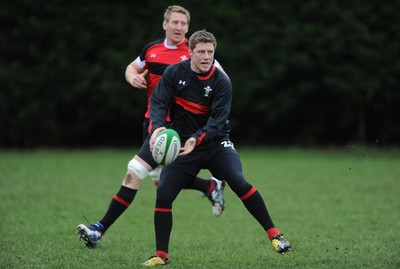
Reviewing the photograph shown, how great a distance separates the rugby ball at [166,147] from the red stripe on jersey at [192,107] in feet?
1.75

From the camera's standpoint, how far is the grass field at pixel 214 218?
6.06 m

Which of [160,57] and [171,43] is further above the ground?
[171,43]

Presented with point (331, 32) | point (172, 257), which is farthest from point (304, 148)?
point (172, 257)

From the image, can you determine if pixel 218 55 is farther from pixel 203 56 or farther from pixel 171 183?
pixel 171 183

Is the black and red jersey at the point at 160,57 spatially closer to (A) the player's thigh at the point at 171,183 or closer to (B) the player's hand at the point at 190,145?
(A) the player's thigh at the point at 171,183

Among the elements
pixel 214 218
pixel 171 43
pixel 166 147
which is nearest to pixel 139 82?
pixel 171 43

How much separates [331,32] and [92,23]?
6.61 metres

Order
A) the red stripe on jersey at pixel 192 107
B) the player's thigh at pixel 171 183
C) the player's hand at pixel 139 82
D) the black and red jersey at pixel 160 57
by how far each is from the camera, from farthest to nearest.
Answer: the black and red jersey at pixel 160 57, the player's hand at pixel 139 82, the red stripe on jersey at pixel 192 107, the player's thigh at pixel 171 183

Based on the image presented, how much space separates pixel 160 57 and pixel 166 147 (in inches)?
74.0

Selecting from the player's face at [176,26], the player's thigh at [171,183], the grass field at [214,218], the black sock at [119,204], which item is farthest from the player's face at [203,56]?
the grass field at [214,218]

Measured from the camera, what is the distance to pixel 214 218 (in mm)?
8930

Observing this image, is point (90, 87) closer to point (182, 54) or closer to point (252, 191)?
point (182, 54)

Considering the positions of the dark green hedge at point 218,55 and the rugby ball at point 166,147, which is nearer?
the rugby ball at point 166,147

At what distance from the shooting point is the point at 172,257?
20.1ft
